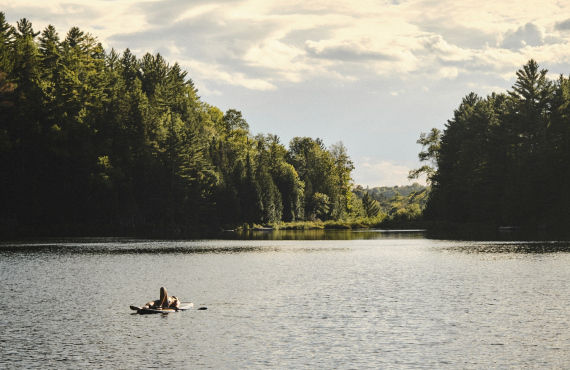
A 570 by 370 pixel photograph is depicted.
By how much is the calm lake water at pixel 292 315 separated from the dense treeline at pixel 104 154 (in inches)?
2334

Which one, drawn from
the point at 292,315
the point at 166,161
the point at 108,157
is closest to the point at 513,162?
the point at 166,161

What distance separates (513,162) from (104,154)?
266ft

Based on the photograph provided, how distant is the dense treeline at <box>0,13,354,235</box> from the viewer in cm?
11538

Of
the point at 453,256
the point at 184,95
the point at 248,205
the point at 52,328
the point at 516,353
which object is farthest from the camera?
the point at 184,95

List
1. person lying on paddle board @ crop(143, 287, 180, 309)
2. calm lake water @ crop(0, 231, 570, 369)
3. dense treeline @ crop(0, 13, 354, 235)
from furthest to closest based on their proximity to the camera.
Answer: dense treeline @ crop(0, 13, 354, 235) < person lying on paddle board @ crop(143, 287, 180, 309) < calm lake water @ crop(0, 231, 570, 369)

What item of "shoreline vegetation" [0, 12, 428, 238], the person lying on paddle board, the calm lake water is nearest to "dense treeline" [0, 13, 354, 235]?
"shoreline vegetation" [0, 12, 428, 238]

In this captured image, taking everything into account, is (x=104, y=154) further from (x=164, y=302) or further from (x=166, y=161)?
(x=164, y=302)

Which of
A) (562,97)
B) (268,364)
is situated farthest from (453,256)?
(562,97)

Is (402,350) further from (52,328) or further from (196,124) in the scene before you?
(196,124)

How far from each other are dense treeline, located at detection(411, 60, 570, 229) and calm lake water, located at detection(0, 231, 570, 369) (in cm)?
6372

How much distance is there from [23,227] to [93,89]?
31003 millimetres

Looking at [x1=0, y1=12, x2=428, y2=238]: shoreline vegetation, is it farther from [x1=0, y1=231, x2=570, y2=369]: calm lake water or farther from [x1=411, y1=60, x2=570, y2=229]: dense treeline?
[x1=0, y1=231, x2=570, y2=369]: calm lake water

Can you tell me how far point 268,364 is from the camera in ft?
71.5

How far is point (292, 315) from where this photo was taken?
1249 inches
